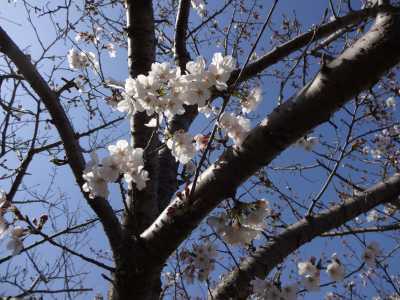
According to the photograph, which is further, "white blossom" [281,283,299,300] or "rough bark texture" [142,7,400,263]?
"white blossom" [281,283,299,300]

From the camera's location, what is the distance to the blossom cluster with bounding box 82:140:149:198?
1655 mm

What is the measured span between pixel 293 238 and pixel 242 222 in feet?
1.91

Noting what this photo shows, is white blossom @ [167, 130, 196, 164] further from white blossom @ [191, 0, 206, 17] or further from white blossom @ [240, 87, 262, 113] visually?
white blossom @ [191, 0, 206, 17]

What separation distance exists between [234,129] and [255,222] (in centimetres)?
46

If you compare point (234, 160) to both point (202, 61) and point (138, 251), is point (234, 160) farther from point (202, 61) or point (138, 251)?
point (138, 251)

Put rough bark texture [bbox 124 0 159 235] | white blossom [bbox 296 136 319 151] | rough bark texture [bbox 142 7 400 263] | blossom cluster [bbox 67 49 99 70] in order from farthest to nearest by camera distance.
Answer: blossom cluster [bbox 67 49 99 70], white blossom [bbox 296 136 319 151], rough bark texture [bbox 124 0 159 235], rough bark texture [bbox 142 7 400 263]

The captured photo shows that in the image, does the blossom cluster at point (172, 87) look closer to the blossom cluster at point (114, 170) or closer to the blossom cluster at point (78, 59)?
the blossom cluster at point (114, 170)

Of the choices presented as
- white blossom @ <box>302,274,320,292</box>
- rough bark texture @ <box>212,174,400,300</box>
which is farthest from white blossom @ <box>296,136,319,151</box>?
white blossom @ <box>302,274,320,292</box>

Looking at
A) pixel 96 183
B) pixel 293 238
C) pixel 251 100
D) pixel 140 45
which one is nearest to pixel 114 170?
pixel 96 183

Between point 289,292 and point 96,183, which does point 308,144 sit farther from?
point 96,183

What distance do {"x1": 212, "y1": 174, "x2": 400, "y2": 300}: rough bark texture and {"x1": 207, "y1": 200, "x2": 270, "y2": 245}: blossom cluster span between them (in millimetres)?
379

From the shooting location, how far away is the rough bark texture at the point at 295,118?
3.85 feet

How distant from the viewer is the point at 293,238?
217cm

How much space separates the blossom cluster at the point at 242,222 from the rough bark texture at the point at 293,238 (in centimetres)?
38
